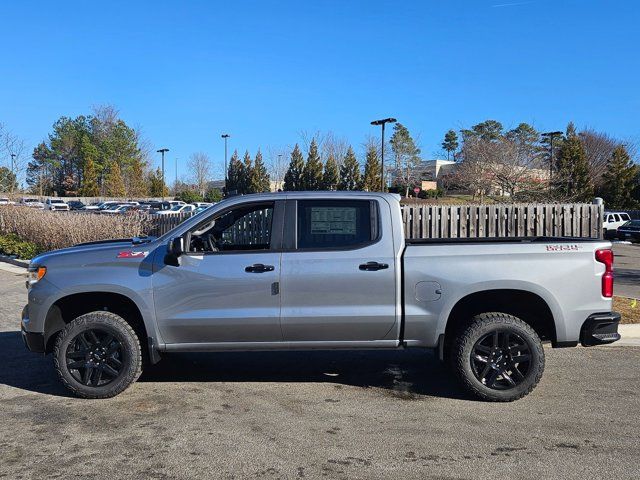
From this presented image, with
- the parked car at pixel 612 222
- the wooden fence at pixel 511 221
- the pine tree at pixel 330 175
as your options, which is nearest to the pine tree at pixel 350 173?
the pine tree at pixel 330 175

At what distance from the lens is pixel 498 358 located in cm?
552

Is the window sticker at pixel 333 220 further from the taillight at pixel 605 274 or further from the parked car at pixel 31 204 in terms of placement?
the parked car at pixel 31 204

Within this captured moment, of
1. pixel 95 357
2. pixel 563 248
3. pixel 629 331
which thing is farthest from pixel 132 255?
pixel 629 331

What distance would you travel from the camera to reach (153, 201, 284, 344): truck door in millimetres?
5445

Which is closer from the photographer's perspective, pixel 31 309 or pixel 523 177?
pixel 31 309

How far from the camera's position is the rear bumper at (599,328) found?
215 inches

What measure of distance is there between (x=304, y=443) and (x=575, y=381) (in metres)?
3.25

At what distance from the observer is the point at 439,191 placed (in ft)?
186

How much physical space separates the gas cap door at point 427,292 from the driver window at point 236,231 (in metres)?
1.45

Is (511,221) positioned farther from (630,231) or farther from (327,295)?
(630,231)

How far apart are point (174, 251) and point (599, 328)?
3.95 meters

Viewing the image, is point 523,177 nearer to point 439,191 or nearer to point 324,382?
point 324,382

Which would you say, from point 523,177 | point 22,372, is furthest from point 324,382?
point 523,177

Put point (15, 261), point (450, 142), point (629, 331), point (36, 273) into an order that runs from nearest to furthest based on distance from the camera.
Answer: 1. point (36, 273)
2. point (629, 331)
3. point (15, 261)
4. point (450, 142)
